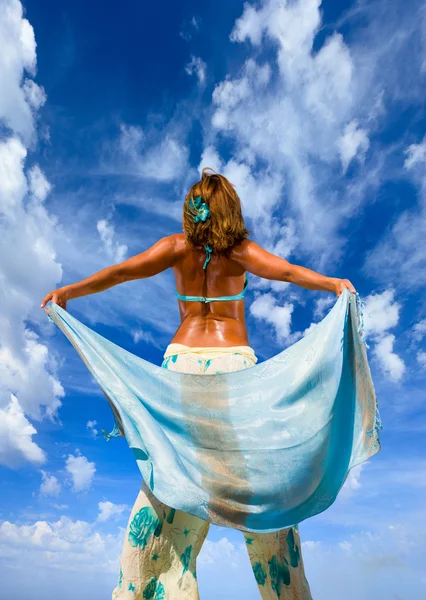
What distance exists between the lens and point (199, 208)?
4.98m

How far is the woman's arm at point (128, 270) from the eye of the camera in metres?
5.04

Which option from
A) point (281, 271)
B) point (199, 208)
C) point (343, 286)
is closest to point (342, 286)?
point (343, 286)

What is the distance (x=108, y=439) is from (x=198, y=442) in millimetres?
709

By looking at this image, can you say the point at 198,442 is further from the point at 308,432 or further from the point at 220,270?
the point at 220,270

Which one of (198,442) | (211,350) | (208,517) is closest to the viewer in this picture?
(208,517)

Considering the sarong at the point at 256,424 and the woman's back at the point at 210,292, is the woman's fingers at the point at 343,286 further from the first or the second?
the woman's back at the point at 210,292

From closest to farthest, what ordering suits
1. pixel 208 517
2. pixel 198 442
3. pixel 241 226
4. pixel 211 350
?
pixel 208 517 < pixel 198 442 < pixel 211 350 < pixel 241 226

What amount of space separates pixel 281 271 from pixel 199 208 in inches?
35.8

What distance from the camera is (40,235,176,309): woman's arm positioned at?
5.04 meters

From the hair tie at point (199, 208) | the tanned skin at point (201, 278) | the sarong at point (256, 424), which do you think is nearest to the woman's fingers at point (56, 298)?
the tanned skin at point (201, 278)

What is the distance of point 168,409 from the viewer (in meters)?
4.46

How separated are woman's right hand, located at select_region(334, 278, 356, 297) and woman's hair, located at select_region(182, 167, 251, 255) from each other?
96 cm

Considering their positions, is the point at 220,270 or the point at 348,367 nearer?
the point at 348,367

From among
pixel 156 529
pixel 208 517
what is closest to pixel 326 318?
pixel 208 517
